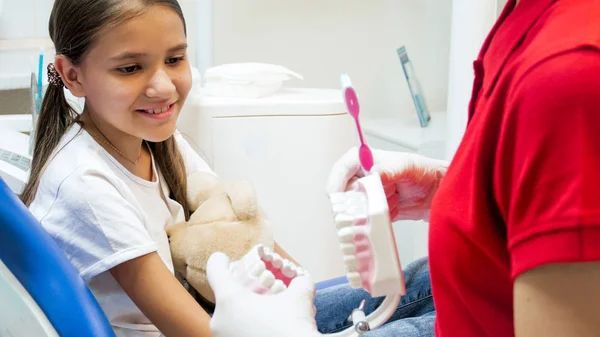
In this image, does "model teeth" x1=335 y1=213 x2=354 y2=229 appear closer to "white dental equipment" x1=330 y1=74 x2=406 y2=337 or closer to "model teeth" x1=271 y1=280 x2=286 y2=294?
"white dental equipment" x1=330 y1=74 x2=406 y2=337

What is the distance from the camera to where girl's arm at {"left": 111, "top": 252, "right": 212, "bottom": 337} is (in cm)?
85

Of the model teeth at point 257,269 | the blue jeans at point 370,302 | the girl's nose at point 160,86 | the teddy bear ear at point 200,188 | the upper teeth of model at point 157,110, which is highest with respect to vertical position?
the girl's nose at point 160,86

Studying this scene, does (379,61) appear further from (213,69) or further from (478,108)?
(478,108)

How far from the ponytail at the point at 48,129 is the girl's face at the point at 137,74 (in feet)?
0.16

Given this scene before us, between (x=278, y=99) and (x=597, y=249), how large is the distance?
1077mm

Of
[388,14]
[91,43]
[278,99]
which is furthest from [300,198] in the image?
[388,14]

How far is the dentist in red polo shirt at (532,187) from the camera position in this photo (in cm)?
39

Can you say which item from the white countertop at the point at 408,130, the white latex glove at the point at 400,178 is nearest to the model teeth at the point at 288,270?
the white latex glove at the point at 400,178

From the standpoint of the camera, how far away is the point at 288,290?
A: 73 cm

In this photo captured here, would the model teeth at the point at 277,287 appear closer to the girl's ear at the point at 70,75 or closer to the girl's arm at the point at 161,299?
the girl's arm at the point at 161,299

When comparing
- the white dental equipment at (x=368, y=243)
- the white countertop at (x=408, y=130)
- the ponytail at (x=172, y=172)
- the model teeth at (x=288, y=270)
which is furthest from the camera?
the white countertop at (x=408, y=130)

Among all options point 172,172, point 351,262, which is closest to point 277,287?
point 351,262

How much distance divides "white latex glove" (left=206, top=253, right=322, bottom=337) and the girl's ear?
1.23 ft

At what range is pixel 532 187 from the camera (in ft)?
1.34
